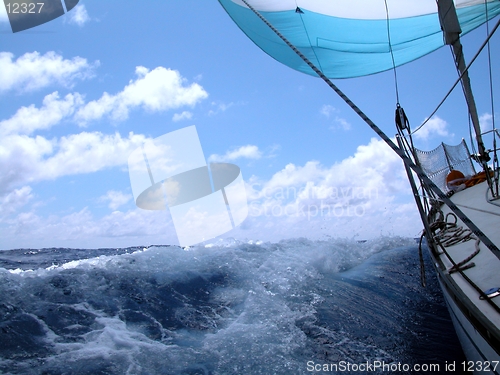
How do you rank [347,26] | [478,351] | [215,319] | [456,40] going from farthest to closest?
[347,26] → [456,40] → [215,319] → [478,351]

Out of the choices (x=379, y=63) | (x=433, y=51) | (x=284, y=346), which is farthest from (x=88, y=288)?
(x=433, y=51)

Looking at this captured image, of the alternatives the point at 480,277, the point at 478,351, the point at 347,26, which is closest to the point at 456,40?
the point at 347,26

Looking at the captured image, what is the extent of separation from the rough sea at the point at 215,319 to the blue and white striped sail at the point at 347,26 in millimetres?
5085

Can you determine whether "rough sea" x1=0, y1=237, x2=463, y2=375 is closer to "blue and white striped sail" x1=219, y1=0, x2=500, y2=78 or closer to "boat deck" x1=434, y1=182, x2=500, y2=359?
"boat deck" x1=434, y1=182, x2=500, y2=359

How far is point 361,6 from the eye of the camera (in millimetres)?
7445

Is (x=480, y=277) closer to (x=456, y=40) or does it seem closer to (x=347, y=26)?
(x=456, y=40)

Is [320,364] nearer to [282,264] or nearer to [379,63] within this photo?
[282,264]

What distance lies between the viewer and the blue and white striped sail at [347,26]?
7.38 meters

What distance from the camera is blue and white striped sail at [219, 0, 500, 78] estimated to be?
290 inches

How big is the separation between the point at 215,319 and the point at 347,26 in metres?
7.21

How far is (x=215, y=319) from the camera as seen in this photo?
4.10 metres

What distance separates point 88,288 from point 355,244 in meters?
8.32

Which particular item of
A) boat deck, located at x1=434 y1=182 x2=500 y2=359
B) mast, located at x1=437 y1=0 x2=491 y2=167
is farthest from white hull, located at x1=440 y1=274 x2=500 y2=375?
mast, located at x1=437 y1=0 x2=491 y2=167

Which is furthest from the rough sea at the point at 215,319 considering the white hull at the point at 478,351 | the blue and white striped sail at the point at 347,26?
the blue and white striped sail at the point at 347,26
